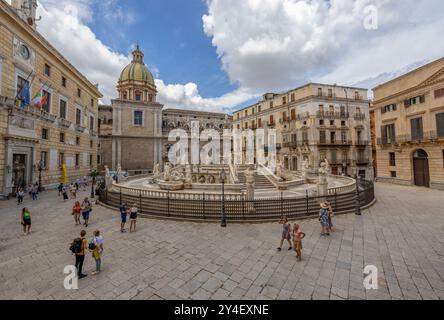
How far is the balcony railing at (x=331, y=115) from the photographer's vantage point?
29891mm

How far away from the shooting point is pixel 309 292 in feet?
13.7

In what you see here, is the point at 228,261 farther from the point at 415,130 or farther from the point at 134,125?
the point at 134,125

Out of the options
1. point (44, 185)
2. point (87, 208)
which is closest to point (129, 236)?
point (87, 208)

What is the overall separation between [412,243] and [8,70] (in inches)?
1072

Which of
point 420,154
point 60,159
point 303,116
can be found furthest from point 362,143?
point 60,159

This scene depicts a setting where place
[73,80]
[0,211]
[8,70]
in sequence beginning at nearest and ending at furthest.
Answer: [0,211] < [8,70] < [73,80]

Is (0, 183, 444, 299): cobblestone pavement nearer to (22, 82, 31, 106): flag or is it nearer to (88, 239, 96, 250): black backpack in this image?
(88, 239, 96, 250): black backpack

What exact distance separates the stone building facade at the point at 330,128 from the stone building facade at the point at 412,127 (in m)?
6.11

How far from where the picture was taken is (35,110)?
17.0 meters

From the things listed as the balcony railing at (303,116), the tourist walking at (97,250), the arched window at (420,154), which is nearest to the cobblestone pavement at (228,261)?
the tourist walking at (97,250)

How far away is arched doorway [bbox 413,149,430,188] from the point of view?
19.4 meters

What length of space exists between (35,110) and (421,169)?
39216 mm
